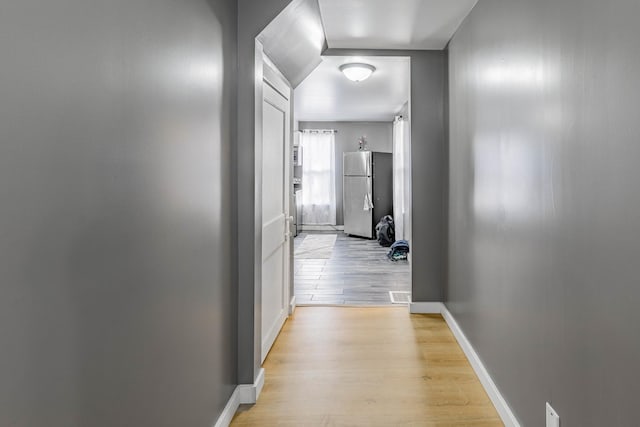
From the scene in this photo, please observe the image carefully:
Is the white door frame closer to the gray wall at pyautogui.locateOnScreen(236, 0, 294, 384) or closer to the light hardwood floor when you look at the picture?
the gray wall at pyautogui.locateOnScreen(236, 0, 294, 384)

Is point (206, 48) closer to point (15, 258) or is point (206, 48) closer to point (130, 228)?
point (130, 228)

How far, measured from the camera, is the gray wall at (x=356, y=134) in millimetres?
9711

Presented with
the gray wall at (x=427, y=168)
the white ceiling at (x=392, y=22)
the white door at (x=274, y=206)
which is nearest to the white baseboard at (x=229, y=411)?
the white door at (x=274, y=206)

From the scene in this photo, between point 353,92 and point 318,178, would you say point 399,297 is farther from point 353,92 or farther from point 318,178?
point 318,178

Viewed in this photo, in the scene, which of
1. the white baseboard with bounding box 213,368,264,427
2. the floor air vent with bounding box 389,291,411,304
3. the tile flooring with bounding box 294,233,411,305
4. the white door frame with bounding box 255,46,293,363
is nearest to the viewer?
the white baseboard with bounding box 213,368,264,427

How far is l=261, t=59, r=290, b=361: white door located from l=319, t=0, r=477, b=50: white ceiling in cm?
63

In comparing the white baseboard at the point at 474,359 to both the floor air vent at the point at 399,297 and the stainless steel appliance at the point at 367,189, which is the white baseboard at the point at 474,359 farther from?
the stainless steel appliance at the point at 367,189

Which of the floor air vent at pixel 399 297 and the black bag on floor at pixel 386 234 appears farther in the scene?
the black bag on floor at pixel 386 234

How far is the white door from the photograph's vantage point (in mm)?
2824

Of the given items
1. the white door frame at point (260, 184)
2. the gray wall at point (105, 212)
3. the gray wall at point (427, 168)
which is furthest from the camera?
the gray wall at point (427, 168)

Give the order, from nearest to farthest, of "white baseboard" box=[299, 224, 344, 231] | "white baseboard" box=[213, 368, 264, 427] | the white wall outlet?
the white wall outlet, "white baseboard" box=[213, 368, 264, 427], "white baseboard" box=[299, 224, 344, 231]

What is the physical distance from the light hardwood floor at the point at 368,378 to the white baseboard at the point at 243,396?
0.13 feet

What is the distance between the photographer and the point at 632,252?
114cm

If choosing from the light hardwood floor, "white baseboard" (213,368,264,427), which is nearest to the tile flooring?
the light hardwood floor
